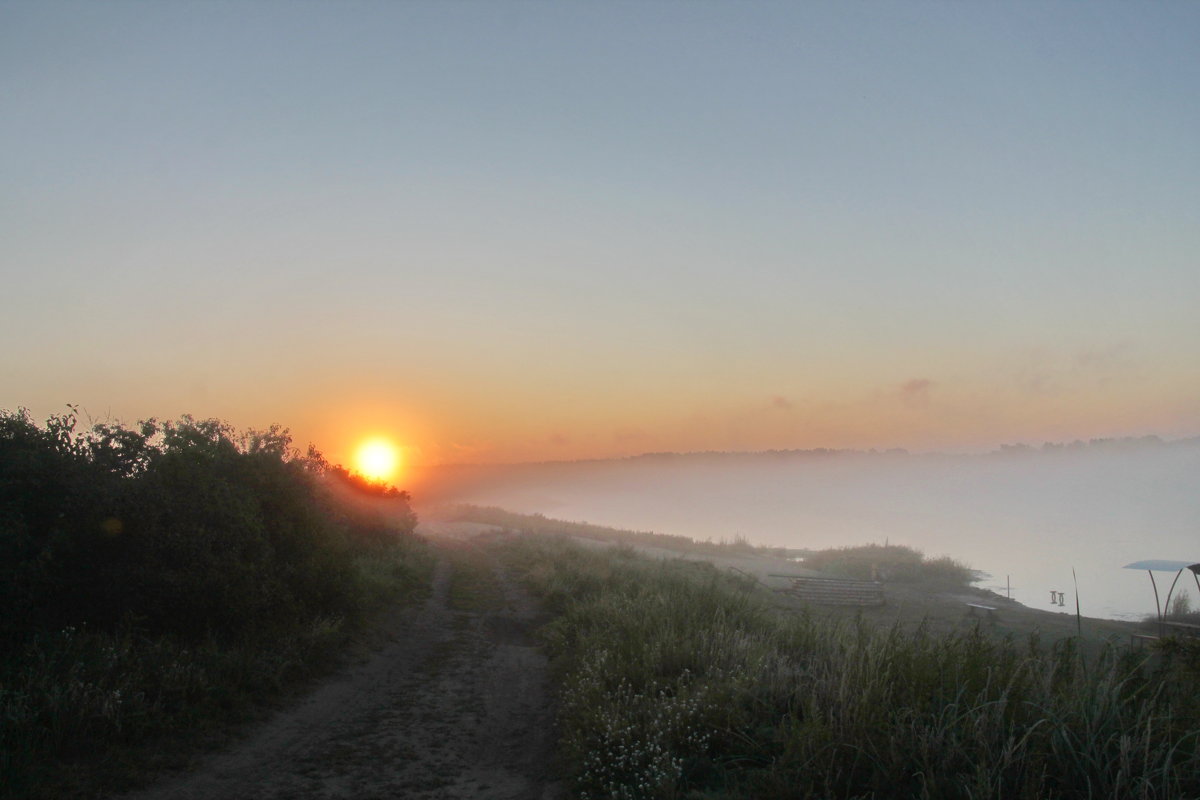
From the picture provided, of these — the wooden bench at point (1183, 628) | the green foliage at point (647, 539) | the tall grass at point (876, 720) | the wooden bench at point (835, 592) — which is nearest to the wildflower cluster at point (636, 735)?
the tall grass at point (876, 720)

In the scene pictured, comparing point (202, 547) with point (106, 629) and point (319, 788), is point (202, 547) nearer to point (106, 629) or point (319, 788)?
point (106, 629)

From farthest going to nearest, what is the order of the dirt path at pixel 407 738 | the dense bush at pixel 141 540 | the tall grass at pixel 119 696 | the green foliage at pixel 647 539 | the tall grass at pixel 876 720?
1. the green foliage at pixel 647 539
2. the dense bush at pixel 141 540
3. the dirt path at pixel 407 738
4. the tall grass at pixel 119 696
5. the tall grass at pixel 876 720

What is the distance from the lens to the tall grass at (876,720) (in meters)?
4.54

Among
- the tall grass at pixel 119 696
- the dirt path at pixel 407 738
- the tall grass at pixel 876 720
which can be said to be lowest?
the dirt path at pixel 407 738

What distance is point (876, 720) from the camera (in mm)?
5246

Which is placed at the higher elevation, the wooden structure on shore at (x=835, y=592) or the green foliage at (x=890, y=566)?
the green foliage at (x=890, y=566)

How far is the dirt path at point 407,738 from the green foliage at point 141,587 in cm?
89

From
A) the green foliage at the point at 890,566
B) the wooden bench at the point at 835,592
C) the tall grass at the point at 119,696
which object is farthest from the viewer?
the green foliage at the point at 890,566

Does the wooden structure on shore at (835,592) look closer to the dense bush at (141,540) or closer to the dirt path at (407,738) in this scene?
the dirt path at (407,738)

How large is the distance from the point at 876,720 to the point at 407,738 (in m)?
4.85

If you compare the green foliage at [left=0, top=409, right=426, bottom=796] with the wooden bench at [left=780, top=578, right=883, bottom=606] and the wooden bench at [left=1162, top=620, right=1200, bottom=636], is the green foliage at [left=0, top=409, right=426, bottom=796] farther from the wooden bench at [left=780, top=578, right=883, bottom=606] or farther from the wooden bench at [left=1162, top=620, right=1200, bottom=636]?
the wooden bench at [left=1162, top=620, right=1200, bottom=636]

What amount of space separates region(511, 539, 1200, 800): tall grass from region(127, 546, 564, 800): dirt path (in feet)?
2.24

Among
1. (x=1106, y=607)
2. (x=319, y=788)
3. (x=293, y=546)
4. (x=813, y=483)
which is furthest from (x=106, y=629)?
(x=813, y=483)

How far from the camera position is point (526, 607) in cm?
1584
